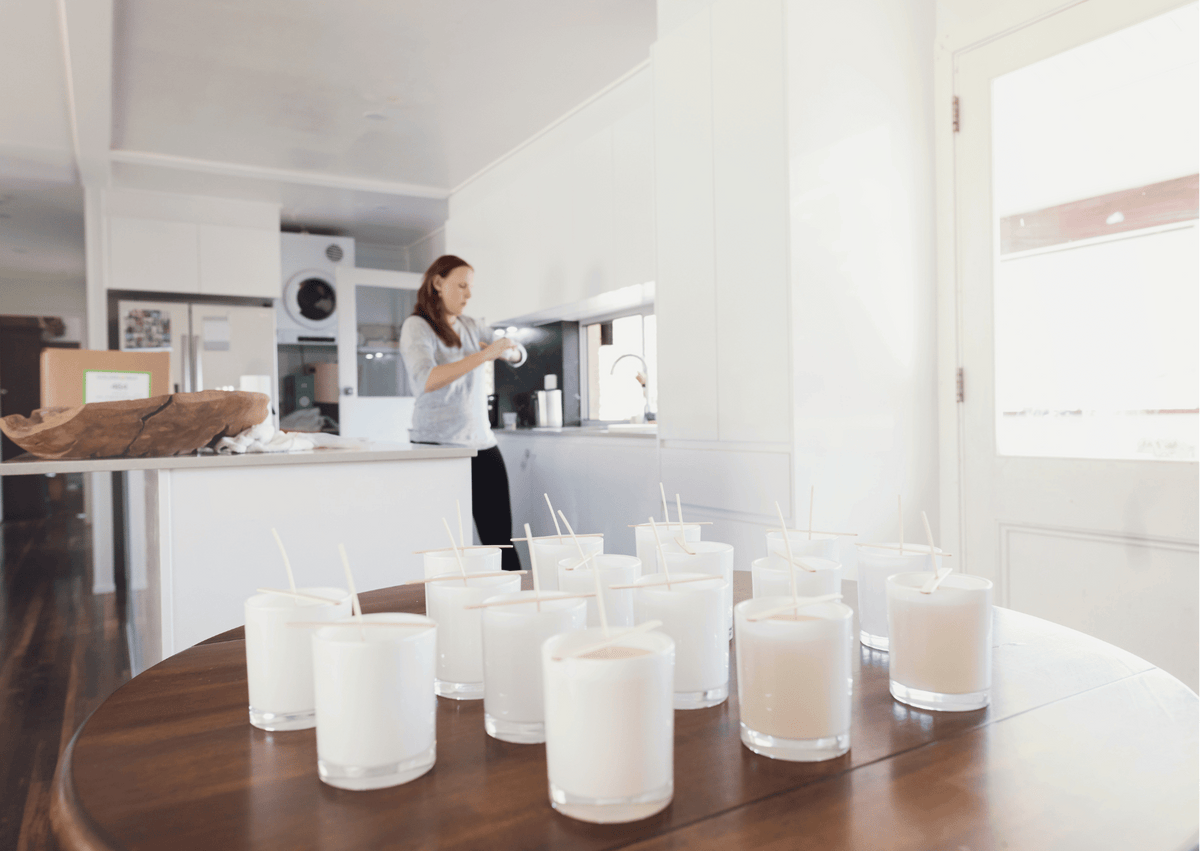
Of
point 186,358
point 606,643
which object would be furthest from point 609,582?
point 186,358

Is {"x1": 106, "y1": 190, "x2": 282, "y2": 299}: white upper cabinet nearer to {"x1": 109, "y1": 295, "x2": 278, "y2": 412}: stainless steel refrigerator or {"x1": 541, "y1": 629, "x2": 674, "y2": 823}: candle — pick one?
{"x1": 109, "y1": 295, "x2": 278, "y2": 412}: stainless steel refrigerator

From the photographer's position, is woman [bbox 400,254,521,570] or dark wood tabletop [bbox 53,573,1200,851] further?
woman [bbox 400,254,521,570]

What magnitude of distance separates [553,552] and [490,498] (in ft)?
7.81

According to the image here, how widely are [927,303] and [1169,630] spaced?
117 centimetres

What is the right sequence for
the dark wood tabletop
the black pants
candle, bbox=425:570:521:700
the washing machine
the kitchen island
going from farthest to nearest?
the washing machine
the black pants
the kitchen island
candle, bbox=425:570:521:700
the dark wood tabletop

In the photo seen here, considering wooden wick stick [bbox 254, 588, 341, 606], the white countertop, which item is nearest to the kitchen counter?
the white countertop

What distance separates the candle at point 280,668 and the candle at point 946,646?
50 centimetres

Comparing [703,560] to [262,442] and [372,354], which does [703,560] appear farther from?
[372,354]

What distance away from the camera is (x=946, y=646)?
25.6 inches

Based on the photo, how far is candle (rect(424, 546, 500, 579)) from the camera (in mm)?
823

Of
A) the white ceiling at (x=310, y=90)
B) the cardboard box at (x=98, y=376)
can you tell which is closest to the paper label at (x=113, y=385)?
the cardboard box at (x=98, y=376)

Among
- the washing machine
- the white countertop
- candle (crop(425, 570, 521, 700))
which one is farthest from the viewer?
the washing machine

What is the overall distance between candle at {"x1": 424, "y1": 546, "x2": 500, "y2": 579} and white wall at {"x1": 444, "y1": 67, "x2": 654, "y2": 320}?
266 cm

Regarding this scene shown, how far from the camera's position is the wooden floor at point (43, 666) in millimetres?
1970
